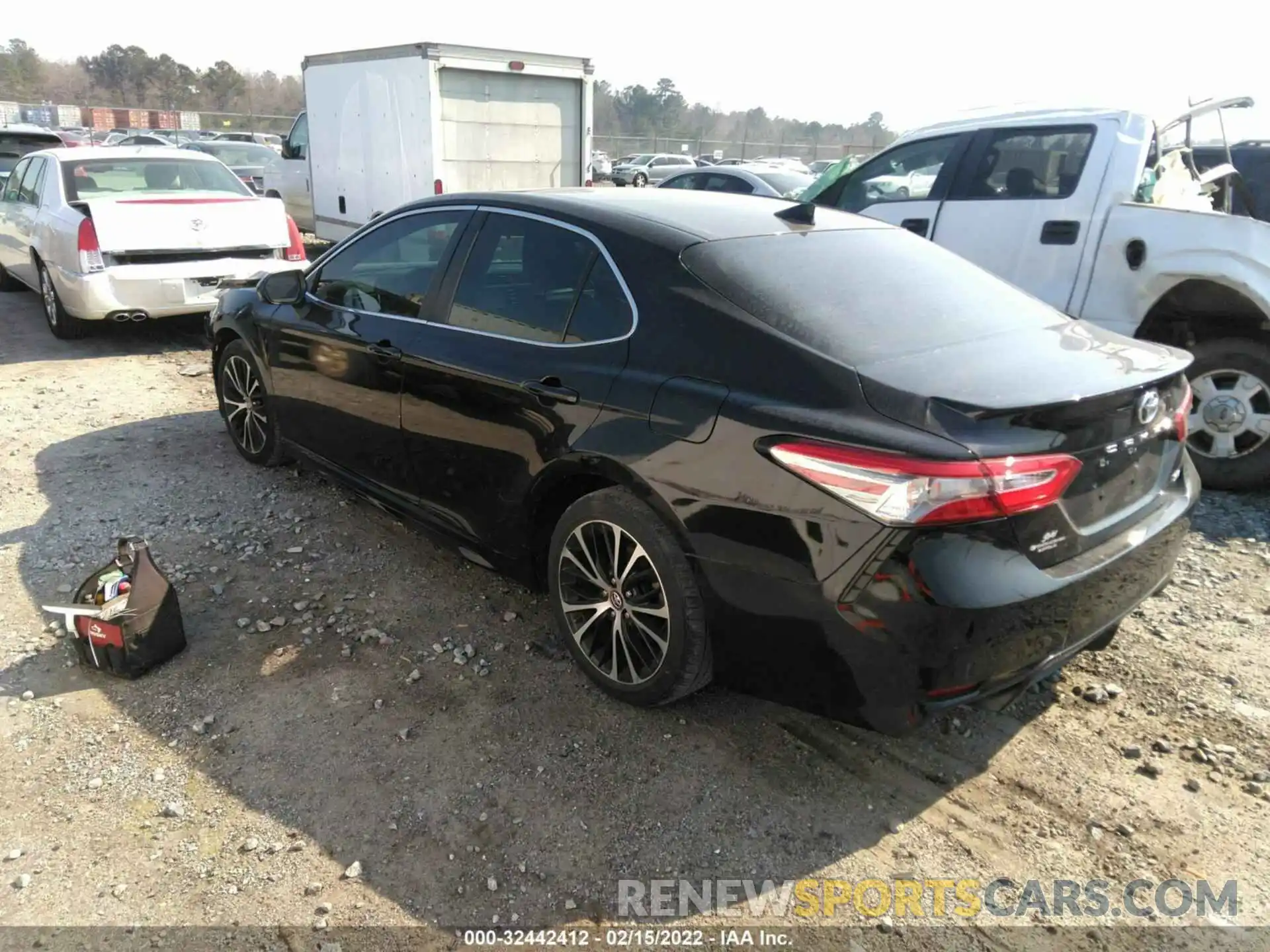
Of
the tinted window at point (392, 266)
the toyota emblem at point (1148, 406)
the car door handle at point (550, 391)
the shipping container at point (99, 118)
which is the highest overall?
the shipping container at point (99, 118)

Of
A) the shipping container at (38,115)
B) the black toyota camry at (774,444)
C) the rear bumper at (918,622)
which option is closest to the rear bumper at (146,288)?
the black toyota camry at (774,444)

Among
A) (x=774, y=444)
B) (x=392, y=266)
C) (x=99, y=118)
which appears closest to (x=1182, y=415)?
(x=774, y=444)

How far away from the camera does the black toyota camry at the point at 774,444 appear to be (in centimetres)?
235

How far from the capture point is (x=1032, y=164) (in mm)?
5758

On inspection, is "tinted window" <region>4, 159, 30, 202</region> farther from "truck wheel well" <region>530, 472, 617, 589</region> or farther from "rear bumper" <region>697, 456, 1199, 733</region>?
"rear bumper" <region>697, 456, 1199, 733</region>

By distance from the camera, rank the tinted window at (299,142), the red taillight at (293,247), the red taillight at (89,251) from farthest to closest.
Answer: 1. the tinted window at (299,142)
2. the red taillight at (293,247)
3. the red taillight at (89,251)

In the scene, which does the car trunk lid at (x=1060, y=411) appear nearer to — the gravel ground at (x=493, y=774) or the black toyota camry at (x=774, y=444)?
the black toyota camry at (x=774, y=444)

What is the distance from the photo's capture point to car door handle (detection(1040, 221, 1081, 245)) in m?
5.48

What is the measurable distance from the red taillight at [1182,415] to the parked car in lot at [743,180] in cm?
1083

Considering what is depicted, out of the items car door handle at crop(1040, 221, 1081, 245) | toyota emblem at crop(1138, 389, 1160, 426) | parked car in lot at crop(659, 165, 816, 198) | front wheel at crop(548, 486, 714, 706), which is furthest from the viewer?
parked car in lot at crop(659, 165, 816, 198)

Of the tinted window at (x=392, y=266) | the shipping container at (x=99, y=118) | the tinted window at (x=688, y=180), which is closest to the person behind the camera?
the tinted window at (x=392, y=266)

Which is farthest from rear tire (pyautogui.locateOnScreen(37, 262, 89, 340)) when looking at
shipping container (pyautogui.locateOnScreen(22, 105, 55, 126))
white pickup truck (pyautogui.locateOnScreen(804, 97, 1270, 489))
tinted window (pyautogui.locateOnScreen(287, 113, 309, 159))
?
shipping container (pyautogui.locateOnScreen(22, 105, 55, 126))

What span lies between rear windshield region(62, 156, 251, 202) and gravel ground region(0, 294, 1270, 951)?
525 cm

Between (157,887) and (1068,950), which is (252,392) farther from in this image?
(1068,950)
